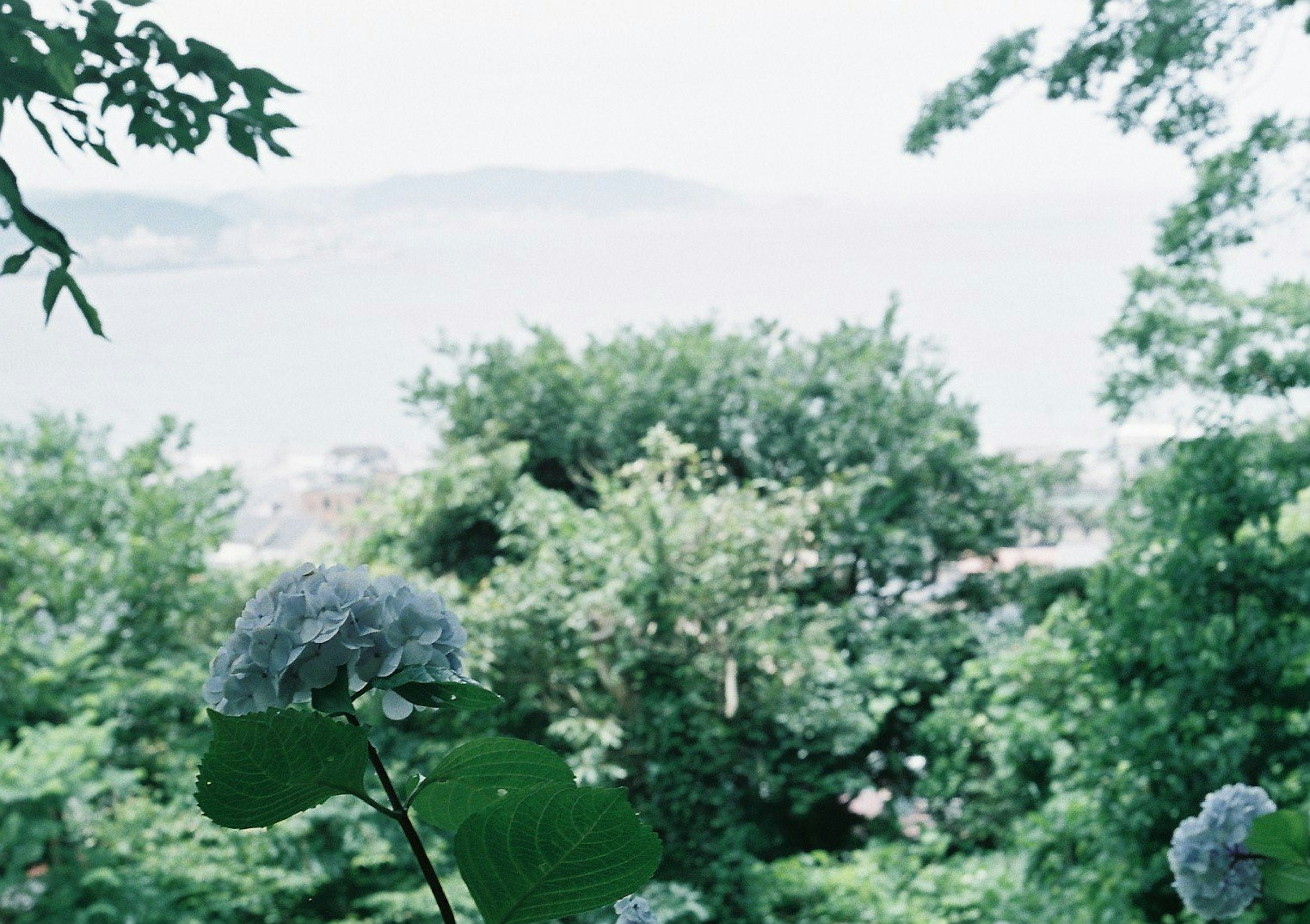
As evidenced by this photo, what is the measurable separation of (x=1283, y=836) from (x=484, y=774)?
0.57 m

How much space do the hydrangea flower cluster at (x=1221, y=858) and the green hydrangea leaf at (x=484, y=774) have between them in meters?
0.75

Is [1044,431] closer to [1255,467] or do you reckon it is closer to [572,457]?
[572,457]

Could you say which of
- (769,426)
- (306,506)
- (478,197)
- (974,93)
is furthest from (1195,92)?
(478,197)

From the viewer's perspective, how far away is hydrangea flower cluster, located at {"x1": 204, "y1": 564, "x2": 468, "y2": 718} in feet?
1.36

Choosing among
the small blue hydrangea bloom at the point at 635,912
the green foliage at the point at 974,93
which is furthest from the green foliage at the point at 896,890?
the small blue hydrangea bloom at the point at 635,912

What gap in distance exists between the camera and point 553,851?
380mm

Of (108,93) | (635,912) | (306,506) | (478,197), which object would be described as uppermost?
(478,197)

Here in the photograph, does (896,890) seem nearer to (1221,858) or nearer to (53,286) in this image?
(1221,858)

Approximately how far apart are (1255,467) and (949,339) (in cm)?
261

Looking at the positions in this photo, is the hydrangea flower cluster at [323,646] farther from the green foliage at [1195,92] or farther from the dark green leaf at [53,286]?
the green foliage at [1195,92]

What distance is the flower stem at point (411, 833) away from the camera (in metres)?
0.38

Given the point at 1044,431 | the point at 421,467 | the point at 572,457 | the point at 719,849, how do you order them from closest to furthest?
the point at 719,849 < the point at 421,467 < the point at 572,457 < the point at 1044,431

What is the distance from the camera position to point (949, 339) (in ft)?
15.6

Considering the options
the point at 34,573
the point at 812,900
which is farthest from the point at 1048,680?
the point at 34,573
